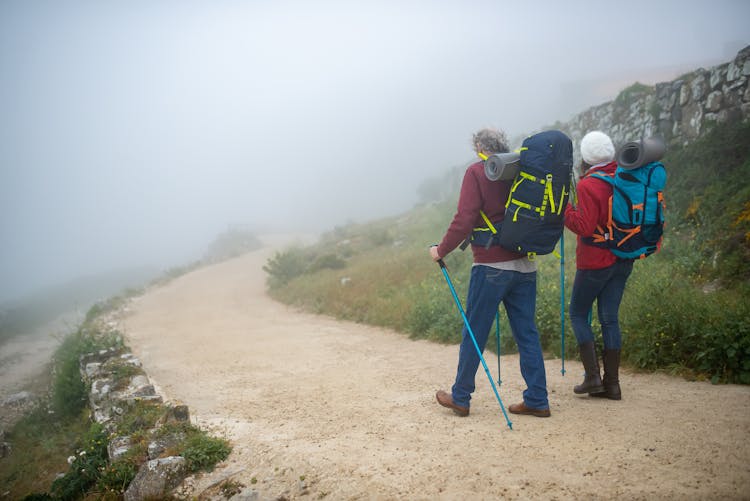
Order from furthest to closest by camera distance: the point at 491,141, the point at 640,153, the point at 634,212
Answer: the point at 491,141 < the point at 634,212 < the point at 640,153

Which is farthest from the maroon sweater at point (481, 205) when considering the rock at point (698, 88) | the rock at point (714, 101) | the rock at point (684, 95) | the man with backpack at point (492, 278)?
the rock at point (684, 95)

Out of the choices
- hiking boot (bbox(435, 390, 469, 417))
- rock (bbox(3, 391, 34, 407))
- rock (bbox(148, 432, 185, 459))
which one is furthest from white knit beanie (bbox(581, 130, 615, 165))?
rock (bbox(3, 391, 34, 407))

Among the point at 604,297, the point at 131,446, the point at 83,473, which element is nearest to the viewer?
the point at 604,297

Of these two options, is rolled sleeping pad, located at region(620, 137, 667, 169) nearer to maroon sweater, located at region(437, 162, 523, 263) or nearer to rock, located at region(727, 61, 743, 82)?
maroon sweater, located at region(437, 162, 523, 263)

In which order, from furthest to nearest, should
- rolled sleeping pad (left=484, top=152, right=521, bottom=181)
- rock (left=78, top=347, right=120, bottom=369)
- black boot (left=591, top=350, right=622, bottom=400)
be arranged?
rock (left=78, top=347, right=120, bottom=369) < black boot (left=591, top=350, right=622, bottom=400) < rolled sleeping pad (left=484, top=152, right=521, bottom=181)

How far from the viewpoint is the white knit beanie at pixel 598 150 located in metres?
3.82

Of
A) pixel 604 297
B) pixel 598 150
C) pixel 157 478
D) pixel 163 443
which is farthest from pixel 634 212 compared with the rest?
pixel 163 443

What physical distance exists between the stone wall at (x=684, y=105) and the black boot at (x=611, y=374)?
28.7ft

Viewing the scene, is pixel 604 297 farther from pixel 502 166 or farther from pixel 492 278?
pixel 502 166

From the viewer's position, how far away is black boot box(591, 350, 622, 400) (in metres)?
3.97

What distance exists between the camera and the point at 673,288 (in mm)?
6246

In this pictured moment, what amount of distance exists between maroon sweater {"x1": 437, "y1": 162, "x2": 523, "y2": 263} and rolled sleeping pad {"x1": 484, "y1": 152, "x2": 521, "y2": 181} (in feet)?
0.44

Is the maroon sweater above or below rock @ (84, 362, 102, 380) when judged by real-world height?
above

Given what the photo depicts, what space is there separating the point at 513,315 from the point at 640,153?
1669 millimetres
